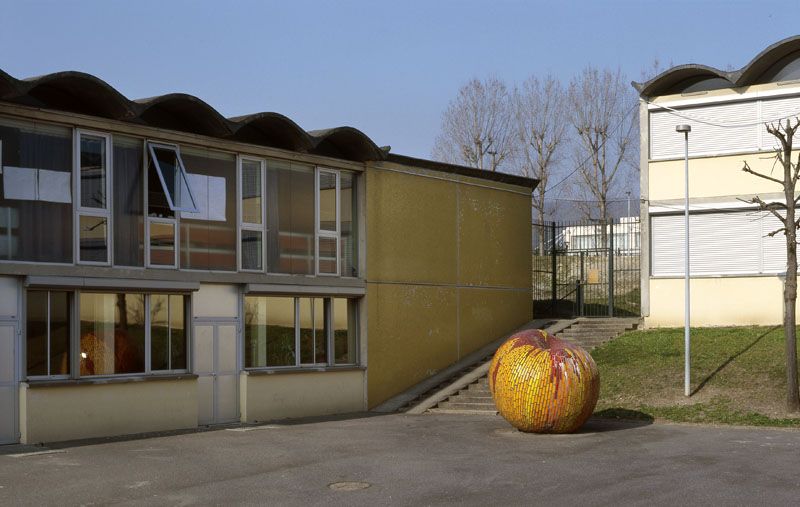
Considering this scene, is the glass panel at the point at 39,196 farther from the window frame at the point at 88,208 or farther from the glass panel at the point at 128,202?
the glass panel at the point at 128,202

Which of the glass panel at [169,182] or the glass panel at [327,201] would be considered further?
the glass panel at [327,201]

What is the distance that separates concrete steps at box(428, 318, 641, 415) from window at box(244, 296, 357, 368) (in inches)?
102

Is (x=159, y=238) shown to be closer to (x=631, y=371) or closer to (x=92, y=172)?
(x=92, y=172)

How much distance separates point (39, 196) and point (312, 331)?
7.61 metres

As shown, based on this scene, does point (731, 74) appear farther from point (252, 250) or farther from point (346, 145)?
point (252, 250)

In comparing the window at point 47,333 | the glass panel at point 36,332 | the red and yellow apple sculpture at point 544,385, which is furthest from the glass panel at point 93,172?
the red and yellow apple sculpture at point 544,385

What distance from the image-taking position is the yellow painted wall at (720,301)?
92.1 ft

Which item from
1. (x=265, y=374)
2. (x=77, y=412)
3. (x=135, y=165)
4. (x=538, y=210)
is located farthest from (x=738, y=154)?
(x=538, y=210)

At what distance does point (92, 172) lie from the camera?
1897 cm

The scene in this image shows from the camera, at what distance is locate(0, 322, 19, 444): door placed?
56.8 feet

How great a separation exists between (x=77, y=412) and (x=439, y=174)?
12162mm

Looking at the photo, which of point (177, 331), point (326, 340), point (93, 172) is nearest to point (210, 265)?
point (177, 331)

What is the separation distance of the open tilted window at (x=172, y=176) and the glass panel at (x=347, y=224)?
4.56 m

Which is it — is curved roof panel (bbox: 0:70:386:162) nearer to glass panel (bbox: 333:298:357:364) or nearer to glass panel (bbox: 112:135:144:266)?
glass panel (bbox: 112:135:144:266)
